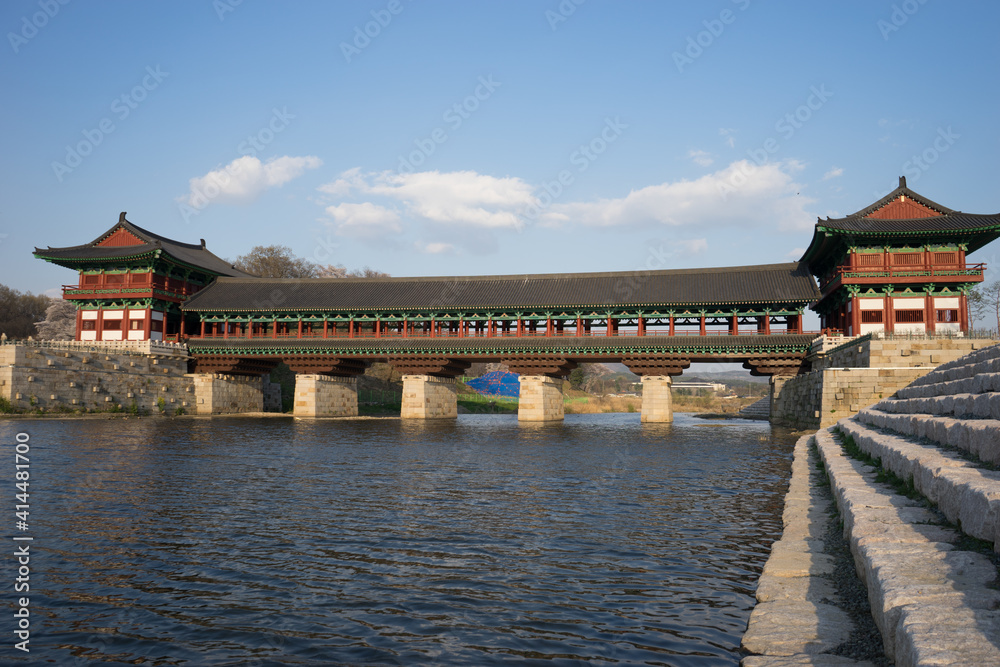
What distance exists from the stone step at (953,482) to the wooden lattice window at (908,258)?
113 ft

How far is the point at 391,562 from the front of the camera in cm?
942

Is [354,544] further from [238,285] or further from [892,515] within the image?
[238,285]

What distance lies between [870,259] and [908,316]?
4.08 metres

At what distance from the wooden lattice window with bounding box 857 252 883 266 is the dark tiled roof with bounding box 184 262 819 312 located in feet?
11.1

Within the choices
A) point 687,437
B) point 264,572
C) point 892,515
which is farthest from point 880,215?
point 264,572

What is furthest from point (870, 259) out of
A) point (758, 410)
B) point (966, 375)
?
point (966, 375)

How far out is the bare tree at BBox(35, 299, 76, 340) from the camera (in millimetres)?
74500

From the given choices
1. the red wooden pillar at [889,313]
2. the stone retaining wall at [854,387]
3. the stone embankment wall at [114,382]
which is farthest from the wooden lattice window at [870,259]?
the stone embankment wall at [114,382]

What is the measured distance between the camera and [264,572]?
351 inches

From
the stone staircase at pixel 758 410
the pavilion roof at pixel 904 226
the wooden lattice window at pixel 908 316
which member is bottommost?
the stone staircase at pixel 758 410

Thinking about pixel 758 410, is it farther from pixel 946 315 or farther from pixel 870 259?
→ pixel 870 259

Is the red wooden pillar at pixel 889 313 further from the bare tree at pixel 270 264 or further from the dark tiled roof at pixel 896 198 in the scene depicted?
the bare tree at pixel 270 264

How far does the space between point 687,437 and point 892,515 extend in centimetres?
2650

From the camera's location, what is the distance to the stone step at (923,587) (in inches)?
A: 148
